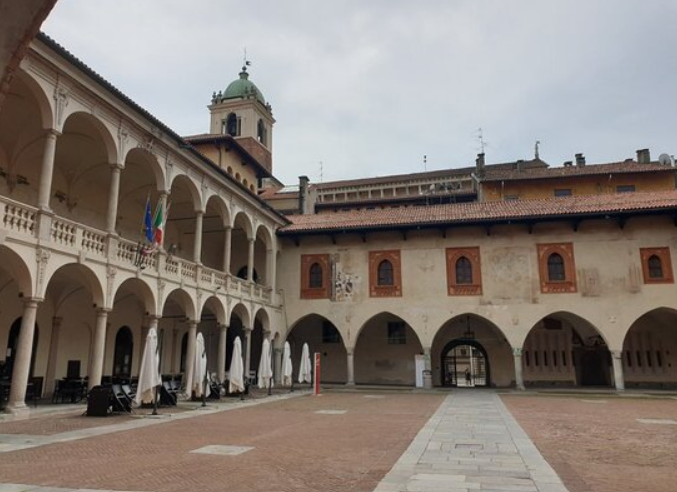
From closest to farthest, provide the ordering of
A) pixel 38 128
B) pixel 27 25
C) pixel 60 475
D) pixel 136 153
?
1. pixel 27 25
2. pixel 60 475
3. pixel 38 128
4. pixel 136 153

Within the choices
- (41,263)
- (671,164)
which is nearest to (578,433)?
(41,263)

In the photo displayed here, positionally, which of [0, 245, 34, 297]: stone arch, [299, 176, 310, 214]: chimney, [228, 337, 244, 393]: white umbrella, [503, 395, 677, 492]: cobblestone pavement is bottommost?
[503, 395, 677, 492]: cobblestone pavement

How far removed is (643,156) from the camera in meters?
39.8

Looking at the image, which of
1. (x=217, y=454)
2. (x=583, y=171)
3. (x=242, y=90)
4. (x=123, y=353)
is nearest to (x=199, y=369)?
(x=123, y=353)

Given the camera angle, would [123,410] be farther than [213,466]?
Yes

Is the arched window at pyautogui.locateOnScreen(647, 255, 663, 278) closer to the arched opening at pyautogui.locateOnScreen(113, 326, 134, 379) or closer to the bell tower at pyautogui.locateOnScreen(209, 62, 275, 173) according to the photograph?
the arched opening at pyautogui.locateOnScreen(113, 326, 134, 379)

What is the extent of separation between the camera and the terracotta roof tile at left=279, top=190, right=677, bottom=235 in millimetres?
25688

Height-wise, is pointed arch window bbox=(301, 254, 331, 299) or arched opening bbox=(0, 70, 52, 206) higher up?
arched opening bbox=(0, 70, 52, 206)

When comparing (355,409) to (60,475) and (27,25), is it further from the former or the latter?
(27,25)

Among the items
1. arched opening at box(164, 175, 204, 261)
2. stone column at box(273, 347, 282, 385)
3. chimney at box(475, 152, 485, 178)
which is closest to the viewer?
arched opening at box(164, 175, 204, 261)

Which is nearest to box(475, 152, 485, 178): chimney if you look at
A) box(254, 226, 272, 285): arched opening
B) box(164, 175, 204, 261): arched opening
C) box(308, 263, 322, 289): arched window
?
box(308, 263, 322, 289): arched window

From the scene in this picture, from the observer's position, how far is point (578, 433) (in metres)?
11.4

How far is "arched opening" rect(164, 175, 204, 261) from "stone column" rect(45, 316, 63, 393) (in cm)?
595

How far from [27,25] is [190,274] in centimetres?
1773
